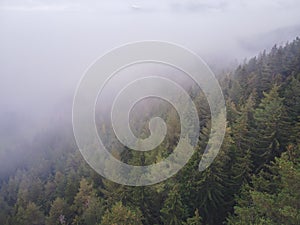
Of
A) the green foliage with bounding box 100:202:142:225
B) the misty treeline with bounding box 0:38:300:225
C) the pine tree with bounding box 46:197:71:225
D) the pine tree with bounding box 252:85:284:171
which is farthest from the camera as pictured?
the pine tree with bounding box 46:197:71:225

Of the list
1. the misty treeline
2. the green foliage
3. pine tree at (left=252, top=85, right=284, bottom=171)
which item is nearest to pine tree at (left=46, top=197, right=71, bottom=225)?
the misty treeline

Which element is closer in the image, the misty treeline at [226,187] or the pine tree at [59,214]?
the misty treeline at [226,187]

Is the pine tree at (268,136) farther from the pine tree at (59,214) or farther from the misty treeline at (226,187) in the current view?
the pine tree at (59,214)

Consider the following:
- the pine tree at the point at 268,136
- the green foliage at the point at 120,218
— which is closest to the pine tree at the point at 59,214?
the green foliage at the point at 120,218

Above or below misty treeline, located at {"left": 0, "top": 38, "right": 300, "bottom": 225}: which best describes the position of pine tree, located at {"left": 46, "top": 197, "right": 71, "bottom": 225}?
below

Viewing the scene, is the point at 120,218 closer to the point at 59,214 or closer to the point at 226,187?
the point at 226,187

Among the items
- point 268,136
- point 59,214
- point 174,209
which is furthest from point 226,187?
point 59,214

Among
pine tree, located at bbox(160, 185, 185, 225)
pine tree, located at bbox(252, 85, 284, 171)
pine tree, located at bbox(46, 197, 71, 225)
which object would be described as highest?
pine tree, located at bbox(252, 85, 284, 171)

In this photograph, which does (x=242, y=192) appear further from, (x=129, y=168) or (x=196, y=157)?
(x=129, y=168)

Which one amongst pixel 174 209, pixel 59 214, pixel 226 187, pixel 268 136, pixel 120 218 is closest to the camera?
pixel 120 218

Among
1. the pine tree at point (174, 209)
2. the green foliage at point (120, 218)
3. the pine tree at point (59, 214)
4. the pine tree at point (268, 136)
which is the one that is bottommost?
the pine tree at point (59, 214)

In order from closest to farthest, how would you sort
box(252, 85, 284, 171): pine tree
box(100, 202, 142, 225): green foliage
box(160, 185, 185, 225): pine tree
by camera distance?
box(100, 202, 142, 225): green foliage, box(160, 185, 185, 225): pine tree, box(252, 85, 284, 171): pine tree

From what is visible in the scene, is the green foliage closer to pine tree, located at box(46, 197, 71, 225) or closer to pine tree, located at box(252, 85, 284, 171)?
pine tree, located at box(252, 85, 284, 171)
